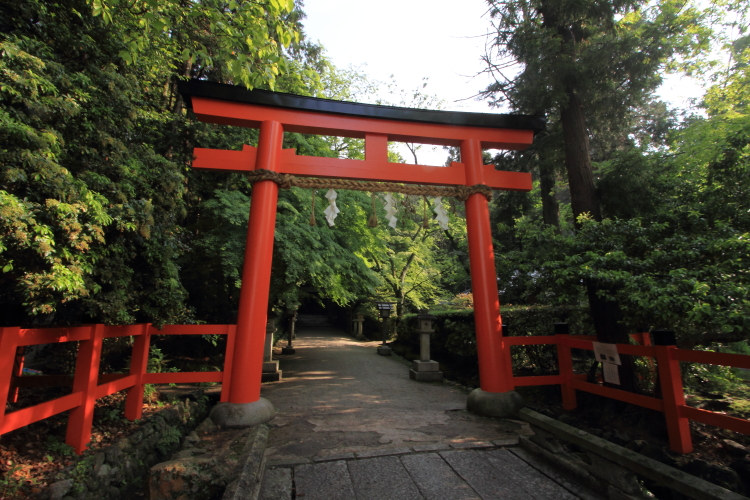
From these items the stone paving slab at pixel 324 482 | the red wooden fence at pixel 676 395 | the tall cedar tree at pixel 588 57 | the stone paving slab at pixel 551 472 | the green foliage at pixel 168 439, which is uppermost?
the tall cedar tree at pixel 588 57

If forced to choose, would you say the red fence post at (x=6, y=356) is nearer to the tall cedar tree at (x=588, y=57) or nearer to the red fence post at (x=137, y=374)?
the red fence post at (x=137, y=374)

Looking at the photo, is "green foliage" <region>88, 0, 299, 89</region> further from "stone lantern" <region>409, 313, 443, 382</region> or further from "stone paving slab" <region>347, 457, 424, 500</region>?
"stone lantern" <region>409, 313, 443, 382</region>

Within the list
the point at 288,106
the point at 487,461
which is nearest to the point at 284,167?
the point at 288,106

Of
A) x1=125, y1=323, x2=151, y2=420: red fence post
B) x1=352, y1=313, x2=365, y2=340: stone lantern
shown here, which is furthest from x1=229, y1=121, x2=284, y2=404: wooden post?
x1=352, y1=313, x2=365, y2=340: stone lantern

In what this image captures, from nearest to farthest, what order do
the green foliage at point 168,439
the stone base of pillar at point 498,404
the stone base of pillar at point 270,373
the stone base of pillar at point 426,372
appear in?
the green foliage at point 168,439 < the stone base of pillar at point 498,404 < the stone base of pillar at point 270,373 < the stone base of pillar at point 426,372

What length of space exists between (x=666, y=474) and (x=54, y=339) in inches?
172

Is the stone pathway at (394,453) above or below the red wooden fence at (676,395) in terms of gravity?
below

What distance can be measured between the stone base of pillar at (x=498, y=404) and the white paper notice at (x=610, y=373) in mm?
1044

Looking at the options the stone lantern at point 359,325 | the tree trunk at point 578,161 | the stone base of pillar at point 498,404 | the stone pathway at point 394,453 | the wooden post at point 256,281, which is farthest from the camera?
the stone lantern at point 359,325

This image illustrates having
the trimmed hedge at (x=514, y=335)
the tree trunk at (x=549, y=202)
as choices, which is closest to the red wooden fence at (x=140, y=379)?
the trimmed hedge at (x=514, y=335)

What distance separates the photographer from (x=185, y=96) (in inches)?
177

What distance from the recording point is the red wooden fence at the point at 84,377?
2.24 m

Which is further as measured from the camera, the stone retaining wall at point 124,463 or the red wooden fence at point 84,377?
the stone retaining wall at point 124,463

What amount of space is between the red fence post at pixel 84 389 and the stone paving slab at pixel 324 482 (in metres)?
1.85
